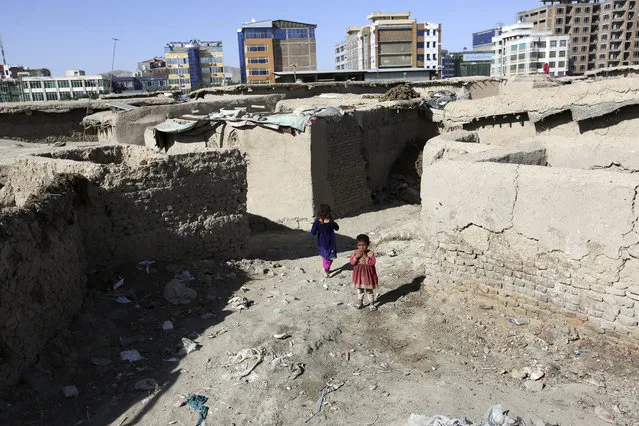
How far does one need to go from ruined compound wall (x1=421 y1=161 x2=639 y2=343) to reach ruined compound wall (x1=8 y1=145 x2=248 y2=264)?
2.89 metres

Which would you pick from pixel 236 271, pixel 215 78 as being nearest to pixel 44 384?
pixel 236 271

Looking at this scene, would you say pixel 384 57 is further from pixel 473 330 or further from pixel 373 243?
pixel 473 330

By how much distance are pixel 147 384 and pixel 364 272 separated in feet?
8.10

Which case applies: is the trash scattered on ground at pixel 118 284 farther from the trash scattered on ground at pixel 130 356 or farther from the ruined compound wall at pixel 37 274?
the trash scattered on ground at pixel 130 356

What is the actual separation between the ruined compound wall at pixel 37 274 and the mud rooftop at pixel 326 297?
0.06ft

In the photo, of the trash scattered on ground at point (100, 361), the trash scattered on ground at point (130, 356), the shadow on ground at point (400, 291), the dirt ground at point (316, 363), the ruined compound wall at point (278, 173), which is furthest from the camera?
the ruined compound wall at point (278, 173)

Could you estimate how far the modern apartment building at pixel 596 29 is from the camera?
66625 mm

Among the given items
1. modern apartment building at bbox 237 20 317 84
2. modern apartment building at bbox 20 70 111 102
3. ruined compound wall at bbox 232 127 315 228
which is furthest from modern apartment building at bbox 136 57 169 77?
ruined compound wall at bbox 232 127 315 228

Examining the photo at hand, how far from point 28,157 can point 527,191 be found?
5890mm

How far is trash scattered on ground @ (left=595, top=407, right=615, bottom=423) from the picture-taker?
350cm

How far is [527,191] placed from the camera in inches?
178

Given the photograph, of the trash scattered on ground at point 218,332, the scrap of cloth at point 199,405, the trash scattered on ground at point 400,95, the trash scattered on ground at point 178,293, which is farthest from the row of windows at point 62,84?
the scrap of cloth at point 199,405

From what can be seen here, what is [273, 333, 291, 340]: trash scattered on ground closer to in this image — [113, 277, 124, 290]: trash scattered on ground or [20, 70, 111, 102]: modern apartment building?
[113, 277, 124, 290]: trash scattered on ground

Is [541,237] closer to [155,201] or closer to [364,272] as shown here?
[364,272]
